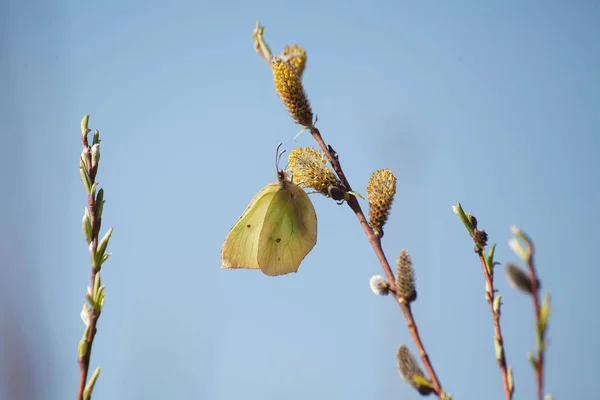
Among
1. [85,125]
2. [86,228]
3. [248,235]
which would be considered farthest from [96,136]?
[248,235]

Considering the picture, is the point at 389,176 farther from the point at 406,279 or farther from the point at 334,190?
the point at 406,279

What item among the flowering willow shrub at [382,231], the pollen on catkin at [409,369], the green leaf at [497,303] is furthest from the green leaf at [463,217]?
the pollen on catkin at [409,369]

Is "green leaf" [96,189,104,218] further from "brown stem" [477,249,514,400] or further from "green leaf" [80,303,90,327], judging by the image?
"brown stem" [477,249,514,400]

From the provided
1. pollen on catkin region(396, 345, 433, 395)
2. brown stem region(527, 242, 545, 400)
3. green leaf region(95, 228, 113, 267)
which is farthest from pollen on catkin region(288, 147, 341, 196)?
brown stem region(527, 242, 545, 400)

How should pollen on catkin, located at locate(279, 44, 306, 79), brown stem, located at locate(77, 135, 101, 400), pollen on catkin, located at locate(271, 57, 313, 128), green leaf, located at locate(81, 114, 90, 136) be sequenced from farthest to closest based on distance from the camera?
1. pollen on catkin, located at locate(279, 44, 306, 79)
2. pollen on catkin, located at locate(271, 57, 313, 128)
3. green leaf, located at locate(81, 114, 90, 136)
4. brown stem, located at locate(77, 135, 101, 400)

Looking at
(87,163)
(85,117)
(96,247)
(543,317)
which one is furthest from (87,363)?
(543,317)

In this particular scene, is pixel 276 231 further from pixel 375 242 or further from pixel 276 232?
pixel 375 242
